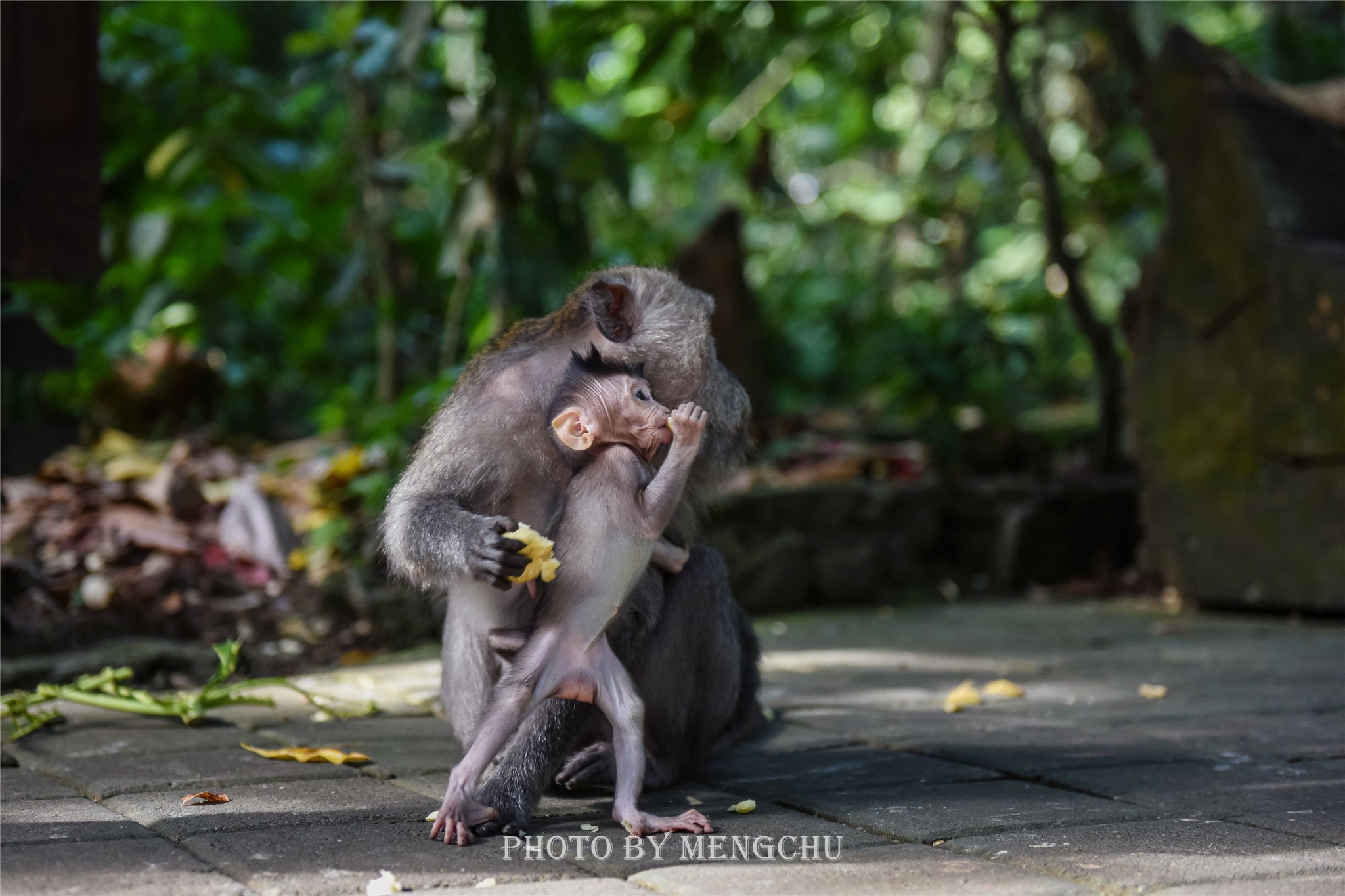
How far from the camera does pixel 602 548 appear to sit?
8.50 ft

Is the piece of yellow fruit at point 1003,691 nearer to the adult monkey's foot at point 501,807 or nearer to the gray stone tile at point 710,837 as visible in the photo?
the gray stone tile at point 710,837

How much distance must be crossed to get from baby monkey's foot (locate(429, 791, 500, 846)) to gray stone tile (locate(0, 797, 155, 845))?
18.4 inches

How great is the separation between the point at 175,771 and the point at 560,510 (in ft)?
3.15

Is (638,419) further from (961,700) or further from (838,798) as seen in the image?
(961,700)

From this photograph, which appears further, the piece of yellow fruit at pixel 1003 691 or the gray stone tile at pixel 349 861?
the piece of yellow fruit at pixel 1003 691

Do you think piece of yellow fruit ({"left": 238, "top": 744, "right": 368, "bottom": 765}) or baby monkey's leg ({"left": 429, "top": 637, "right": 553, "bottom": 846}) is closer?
baby monkey's leg ({"left": 429, "top": 637, "right": 553, "bottom": 846})

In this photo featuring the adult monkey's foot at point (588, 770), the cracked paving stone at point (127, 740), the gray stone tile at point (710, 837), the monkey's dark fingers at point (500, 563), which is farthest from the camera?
the cracked paving stone at point (127, 740)

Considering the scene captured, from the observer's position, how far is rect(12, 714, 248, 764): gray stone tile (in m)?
3.03

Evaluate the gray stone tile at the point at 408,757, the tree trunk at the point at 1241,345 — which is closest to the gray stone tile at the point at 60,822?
the gray stone tile at the point at 408,757

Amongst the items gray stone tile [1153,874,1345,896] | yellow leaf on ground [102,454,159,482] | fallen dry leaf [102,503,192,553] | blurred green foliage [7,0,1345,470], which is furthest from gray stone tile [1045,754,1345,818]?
yellow leaf on ground [102,454,159,482]

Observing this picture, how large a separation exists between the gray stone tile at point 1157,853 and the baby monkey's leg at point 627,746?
0.47m

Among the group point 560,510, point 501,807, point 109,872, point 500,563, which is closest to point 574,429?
point 560,510

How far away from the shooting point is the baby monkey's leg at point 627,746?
2408 millimetres

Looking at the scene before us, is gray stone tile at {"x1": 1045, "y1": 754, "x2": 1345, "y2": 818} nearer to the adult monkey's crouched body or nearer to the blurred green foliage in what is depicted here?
the adult monkey's crouched body
